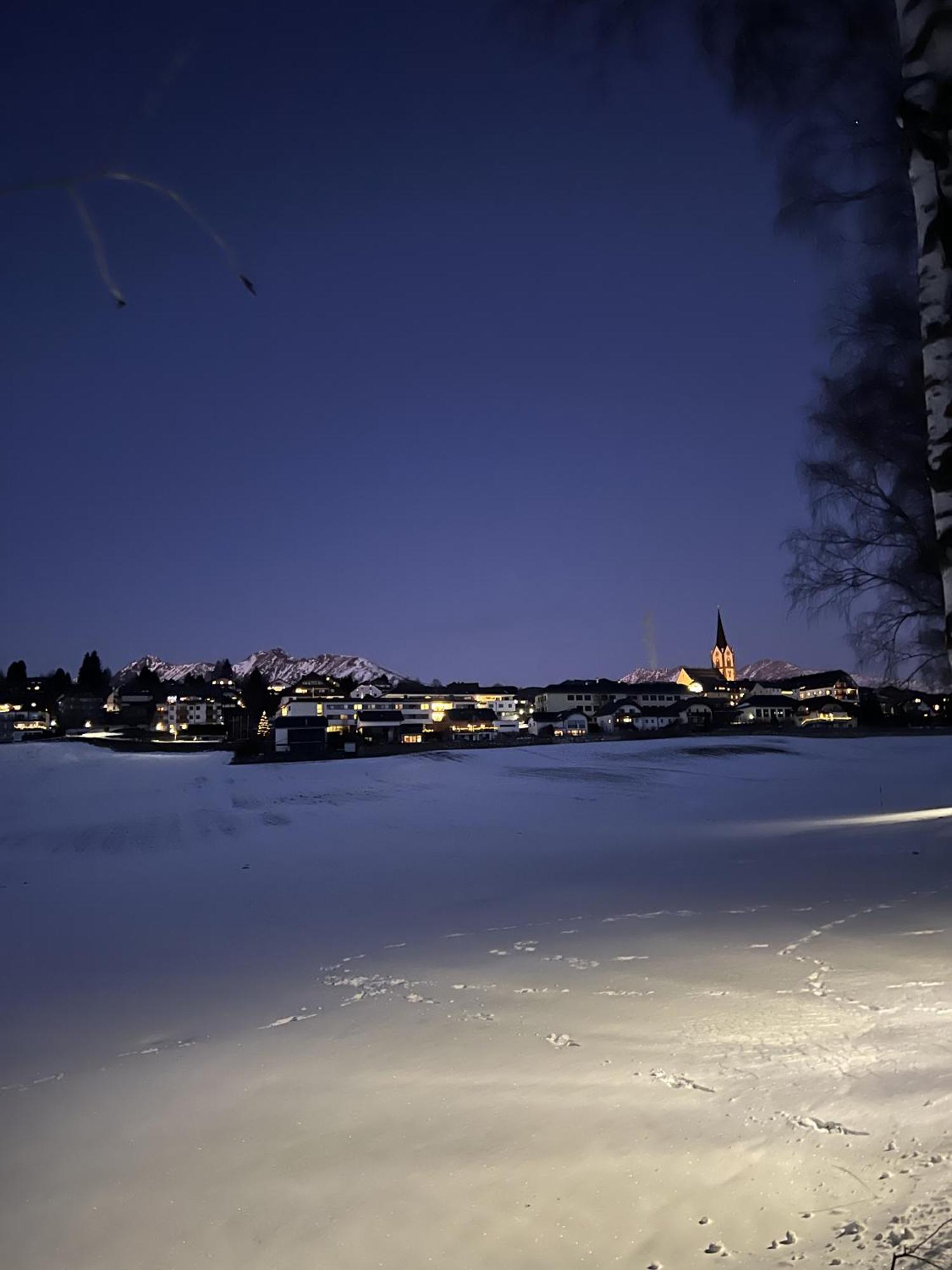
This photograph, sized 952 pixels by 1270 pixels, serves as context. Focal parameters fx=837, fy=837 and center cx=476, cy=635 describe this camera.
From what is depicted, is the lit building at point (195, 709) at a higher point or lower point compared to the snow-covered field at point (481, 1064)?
higher

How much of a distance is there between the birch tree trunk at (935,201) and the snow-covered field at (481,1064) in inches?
89.9

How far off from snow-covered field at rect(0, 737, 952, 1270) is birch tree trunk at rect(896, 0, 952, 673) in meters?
2.28

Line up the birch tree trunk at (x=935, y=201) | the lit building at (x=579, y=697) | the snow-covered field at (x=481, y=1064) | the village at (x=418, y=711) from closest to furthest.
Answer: the snow-covered field at (x=481, y=1064) < the birch tree trunk at (x=935, y=201) < the village at (x=418, y=711) < the lit building at (x=579, y=697)

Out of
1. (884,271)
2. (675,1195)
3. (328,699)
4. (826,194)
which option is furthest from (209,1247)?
(328,699)

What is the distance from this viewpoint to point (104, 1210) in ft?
11.5

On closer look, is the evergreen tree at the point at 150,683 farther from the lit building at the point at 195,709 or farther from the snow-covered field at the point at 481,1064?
the snow-covered field at the point at 481,1064

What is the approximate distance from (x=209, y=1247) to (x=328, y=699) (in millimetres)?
126032

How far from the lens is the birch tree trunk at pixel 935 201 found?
133 inches

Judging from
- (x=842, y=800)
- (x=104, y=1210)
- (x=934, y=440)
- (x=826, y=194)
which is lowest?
(x=842, y=800)

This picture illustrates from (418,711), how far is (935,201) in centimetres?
12559

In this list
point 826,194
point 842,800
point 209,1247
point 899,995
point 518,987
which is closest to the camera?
point 209,1247

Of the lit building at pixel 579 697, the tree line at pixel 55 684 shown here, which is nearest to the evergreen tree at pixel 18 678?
the tree line at pixel 55 684

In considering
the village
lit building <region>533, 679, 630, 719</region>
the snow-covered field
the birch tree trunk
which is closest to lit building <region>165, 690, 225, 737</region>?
the village

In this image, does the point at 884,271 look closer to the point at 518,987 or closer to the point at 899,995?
the point at 899,995
